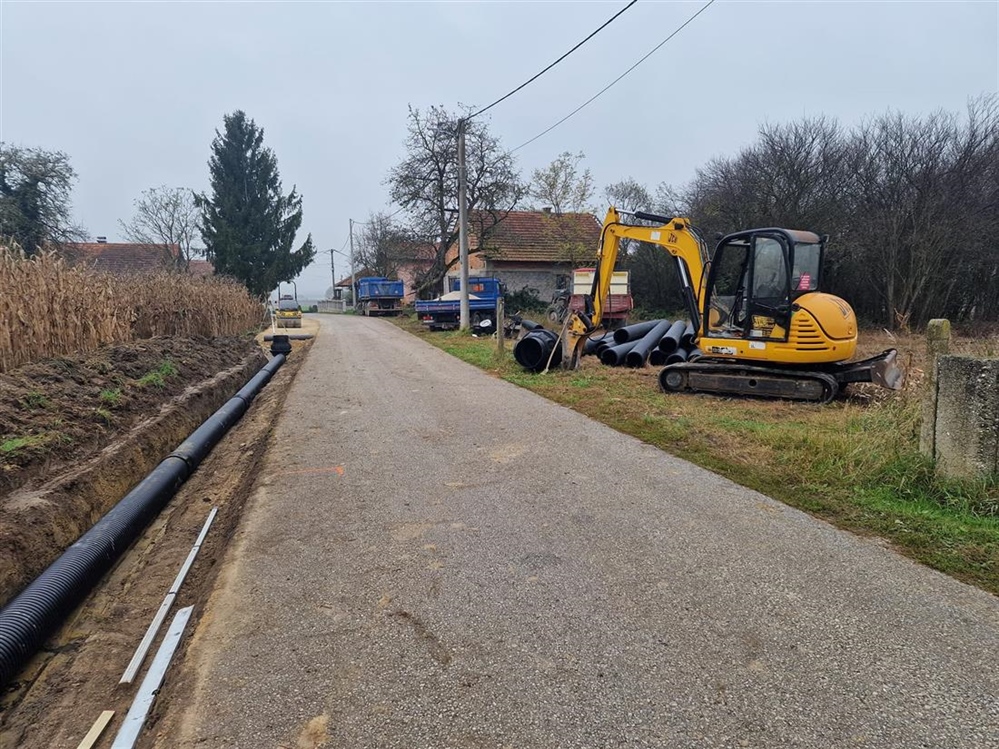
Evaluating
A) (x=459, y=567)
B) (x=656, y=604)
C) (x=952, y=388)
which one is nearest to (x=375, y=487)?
(x=459, y=567)

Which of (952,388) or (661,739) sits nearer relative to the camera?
(661,739)

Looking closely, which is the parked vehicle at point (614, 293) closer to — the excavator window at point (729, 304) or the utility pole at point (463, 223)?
the utility pole at point (463, 223)

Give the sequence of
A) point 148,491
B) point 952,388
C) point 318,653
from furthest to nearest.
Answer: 1. point 148,491
2. point 952,388
3. point 318,653

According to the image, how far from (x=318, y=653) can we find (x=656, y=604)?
177cm

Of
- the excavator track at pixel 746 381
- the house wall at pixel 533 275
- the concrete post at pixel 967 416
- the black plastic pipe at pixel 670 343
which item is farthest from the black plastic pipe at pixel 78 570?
the house wall at pixel 533 275

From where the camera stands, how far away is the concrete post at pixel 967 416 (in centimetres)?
424

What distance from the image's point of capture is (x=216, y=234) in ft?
120

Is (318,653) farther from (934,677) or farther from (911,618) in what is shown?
(911,618)

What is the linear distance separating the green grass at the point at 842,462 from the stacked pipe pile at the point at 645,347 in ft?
10.9

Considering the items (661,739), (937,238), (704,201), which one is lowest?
(661,739)

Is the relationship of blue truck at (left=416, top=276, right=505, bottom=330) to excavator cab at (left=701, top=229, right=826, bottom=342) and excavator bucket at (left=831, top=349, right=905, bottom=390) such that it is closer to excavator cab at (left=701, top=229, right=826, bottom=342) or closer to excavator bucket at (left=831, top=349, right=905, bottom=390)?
excavator cab at (left=701, top=229, right=826, bottom=342)

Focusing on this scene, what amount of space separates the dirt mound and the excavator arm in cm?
730

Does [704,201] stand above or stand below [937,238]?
above

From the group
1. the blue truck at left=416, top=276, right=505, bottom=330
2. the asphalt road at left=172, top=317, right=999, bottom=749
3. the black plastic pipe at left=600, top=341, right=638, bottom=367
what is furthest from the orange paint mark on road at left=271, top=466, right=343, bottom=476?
the blue truck at left=416, top=276, right=505, bottom=330
